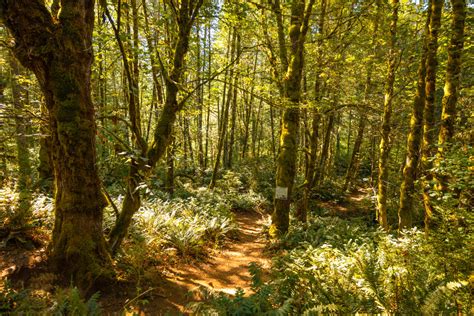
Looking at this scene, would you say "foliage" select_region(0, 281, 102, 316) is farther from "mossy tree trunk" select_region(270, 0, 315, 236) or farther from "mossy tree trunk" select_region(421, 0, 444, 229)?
"mossy tree trunk" select_region(421, 0, 444, 229)

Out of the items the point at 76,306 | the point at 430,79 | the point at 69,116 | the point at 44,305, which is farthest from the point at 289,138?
the point at 44,305

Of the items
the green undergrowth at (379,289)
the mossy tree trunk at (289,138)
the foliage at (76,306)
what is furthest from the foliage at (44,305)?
the mossy tree trunk at (289,138)

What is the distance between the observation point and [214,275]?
16.9 ft

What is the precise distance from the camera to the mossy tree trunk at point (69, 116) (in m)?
3.02

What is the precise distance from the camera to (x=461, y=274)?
9.38ft

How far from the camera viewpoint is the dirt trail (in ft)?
12.5

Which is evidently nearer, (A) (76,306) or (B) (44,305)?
(A) (76,306)

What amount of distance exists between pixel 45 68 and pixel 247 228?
7429mm

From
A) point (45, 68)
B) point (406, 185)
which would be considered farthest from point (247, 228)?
point (45, 68)

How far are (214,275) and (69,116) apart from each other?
382 cm

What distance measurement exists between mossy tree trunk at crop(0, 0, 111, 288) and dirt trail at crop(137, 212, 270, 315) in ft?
3.21

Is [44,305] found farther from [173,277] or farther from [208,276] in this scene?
[208,276]

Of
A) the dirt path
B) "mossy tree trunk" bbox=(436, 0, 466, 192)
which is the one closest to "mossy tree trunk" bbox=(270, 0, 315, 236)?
"mossy tree trunk" bbox=(436, 0, 466, 192)

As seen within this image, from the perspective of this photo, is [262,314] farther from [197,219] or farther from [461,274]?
[197,219]
